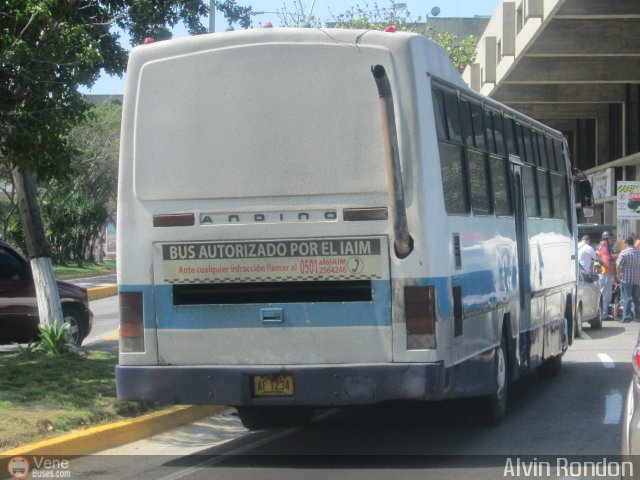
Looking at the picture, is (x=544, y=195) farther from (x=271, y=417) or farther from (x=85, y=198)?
(x=85, y=198)

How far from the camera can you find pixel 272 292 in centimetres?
848

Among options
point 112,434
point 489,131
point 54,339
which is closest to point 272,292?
point 112,434

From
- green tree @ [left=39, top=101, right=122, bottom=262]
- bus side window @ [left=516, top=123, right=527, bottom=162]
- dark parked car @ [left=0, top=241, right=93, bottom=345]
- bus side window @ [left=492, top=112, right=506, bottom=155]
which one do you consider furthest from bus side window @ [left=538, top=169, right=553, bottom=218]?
green tree @ [left=39, top=101, right=122, bottom=262]

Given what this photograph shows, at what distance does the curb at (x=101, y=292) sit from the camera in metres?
33.3

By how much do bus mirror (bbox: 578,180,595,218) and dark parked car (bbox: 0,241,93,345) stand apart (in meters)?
7.83

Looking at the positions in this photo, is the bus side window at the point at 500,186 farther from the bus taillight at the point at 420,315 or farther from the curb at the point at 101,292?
the curb at the point at 101,292

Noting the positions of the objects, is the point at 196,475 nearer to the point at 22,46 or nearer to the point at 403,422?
the point at 403,422

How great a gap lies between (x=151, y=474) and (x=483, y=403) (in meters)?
3.29

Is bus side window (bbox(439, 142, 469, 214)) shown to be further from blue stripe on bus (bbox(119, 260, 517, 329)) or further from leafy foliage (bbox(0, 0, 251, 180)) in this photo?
leafy foliage (bbox(0, 0, 251, 180))

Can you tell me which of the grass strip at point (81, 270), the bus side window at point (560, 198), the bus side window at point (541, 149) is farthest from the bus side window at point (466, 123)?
the grass strip at point (81, 270)

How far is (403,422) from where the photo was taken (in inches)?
429

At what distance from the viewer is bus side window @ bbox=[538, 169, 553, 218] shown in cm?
1347

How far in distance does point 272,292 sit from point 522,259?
14.4 ft

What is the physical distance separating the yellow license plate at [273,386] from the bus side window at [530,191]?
197 inches
